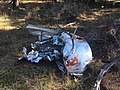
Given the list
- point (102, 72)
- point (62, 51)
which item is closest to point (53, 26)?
point (62, 51)

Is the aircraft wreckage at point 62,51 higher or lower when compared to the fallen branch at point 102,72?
higher

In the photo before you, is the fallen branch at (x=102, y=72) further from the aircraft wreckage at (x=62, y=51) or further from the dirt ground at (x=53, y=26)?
the aircraft wreckage at (x=62, y=51)

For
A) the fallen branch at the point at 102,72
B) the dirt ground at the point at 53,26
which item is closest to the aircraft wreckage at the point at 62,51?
the dirt ground at the point at 53,26

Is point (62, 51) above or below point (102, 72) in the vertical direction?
above

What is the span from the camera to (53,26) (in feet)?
27.8

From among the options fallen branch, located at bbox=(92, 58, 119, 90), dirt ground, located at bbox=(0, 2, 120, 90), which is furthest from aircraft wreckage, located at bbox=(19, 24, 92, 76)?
fallen branch, located at bbox=(92, 58, 119, 90)

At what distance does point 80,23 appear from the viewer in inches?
341

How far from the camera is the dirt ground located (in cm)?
542

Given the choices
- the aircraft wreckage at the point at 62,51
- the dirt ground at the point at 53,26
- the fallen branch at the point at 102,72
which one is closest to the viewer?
the fallen branch at the point at 102,72

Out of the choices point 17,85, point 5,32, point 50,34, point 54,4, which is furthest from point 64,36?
point 54,4

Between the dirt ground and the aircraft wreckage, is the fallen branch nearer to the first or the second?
the dirt ground

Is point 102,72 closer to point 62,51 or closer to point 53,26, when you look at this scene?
point 62,51

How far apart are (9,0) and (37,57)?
5764mm

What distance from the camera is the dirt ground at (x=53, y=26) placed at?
542 cm
